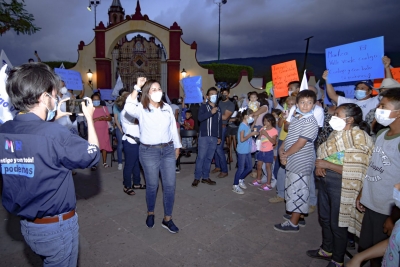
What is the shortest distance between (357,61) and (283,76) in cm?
173

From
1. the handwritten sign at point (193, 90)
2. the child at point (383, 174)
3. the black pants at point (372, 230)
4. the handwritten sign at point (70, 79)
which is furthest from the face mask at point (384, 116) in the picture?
the handwritten sign at point (70, 79)

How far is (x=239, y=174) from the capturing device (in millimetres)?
4977

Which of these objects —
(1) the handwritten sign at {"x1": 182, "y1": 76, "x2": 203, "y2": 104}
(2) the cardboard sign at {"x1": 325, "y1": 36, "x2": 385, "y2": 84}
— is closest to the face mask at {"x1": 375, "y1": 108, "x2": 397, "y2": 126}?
(2) the cardboard sign at {"x1": 325, "y1": 36, "x2": 385, "y2": 84}

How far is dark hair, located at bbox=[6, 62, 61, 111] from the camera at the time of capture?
4.94 ft

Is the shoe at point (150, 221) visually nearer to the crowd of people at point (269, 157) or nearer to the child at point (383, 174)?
the crowd of people at point (269, 157)

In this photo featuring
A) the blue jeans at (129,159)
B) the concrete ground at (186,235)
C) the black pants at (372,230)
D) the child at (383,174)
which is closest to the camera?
the child at (383,174)

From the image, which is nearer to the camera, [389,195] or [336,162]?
[389,195]

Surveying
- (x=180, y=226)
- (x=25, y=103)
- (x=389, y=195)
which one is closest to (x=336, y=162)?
(x=389, y=195)

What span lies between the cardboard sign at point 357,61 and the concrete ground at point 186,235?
2.31 metres

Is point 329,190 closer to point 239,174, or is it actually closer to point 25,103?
point 239,174

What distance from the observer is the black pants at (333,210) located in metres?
2.62

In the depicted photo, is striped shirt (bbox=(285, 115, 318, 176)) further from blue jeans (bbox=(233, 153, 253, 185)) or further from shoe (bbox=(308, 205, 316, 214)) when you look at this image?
blue jeans (bbox=(233, 153, 253, 185))

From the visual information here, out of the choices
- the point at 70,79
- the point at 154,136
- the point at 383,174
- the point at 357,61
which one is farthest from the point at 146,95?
the point at 70,79

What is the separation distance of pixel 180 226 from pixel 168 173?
0.86 m
